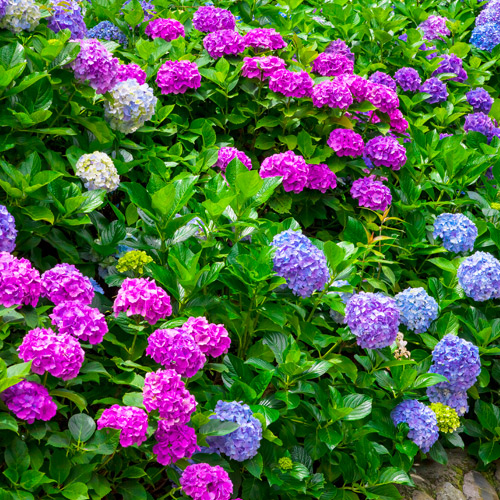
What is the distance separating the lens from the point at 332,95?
3.75 meters

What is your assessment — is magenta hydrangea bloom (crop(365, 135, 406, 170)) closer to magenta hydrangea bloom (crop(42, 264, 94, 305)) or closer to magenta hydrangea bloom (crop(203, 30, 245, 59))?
magenta hydrangea bloom (crop(203, 30, 245, 59))

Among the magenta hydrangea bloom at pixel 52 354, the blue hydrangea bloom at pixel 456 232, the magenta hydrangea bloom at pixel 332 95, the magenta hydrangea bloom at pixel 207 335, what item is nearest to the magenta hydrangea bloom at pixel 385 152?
the magenta hydrangea bloom at pixel 332 95

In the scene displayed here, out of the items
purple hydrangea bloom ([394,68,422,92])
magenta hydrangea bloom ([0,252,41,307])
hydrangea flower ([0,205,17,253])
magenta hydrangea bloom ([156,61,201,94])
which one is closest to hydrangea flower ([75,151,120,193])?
hydrangea flower ([0,205,17,253])

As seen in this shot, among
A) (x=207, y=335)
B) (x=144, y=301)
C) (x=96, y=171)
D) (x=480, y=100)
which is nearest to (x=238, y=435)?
(x=207, y=335)

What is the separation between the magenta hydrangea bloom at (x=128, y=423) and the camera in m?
2.09

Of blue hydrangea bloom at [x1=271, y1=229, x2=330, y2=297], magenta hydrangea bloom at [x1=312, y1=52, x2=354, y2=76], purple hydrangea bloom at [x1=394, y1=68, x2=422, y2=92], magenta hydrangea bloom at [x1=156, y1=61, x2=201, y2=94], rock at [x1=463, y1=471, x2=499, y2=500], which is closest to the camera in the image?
blue hydrangea bloom at [x1=271, y1=229, x2=330, y2=297]

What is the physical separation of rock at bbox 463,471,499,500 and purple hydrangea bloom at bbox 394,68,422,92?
2.68 meters

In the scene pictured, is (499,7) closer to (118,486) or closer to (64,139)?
(64,139)

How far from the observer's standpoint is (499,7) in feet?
20.4

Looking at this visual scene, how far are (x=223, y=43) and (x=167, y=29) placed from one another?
0.48 metres

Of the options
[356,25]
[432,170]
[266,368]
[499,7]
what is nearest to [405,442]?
[266,368]

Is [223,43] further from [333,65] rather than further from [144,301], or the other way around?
[144,301]

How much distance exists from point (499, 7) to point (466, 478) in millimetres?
4550

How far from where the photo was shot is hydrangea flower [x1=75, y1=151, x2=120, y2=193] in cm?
288
